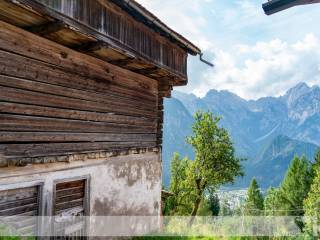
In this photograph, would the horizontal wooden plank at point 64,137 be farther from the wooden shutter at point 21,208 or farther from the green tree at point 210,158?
the green tree at point 210,158

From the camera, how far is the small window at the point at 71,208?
694 cm

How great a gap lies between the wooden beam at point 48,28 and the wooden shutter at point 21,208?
106 inches

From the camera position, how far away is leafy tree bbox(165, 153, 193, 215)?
3025 cm

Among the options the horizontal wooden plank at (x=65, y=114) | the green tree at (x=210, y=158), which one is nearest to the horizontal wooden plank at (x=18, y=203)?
the horizontal wooden plank at (x=65, y=114)

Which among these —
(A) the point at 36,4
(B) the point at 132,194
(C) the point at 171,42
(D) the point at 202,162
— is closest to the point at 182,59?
(C) the point at 171,42

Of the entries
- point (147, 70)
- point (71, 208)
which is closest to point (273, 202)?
point (147, 70)

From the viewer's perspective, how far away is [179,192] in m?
35.9

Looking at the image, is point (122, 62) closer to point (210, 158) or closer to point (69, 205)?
point (69, 205)

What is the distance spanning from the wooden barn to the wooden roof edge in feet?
0.09

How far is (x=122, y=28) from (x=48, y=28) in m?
1.92

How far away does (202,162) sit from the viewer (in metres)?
27.6

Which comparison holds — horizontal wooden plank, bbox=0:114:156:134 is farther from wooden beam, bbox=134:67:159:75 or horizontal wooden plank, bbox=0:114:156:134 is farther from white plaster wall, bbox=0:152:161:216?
wooden beam, bbox=134:67:159:75

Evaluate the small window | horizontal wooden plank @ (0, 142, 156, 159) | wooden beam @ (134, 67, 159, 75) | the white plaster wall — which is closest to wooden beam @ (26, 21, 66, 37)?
horizontal wooden plank @ (0, 142, 156, 159)

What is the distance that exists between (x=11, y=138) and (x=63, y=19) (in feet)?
6.93
